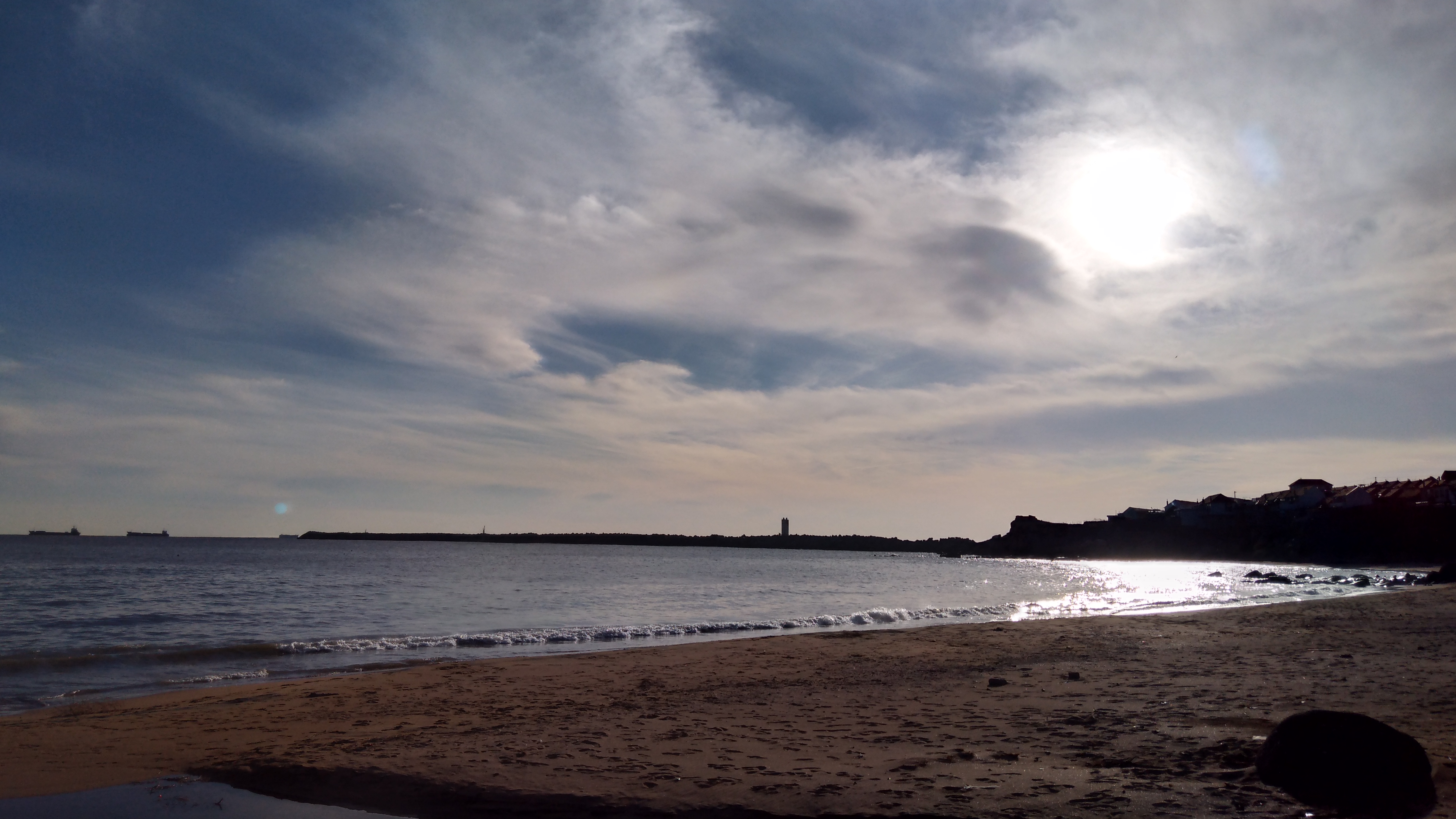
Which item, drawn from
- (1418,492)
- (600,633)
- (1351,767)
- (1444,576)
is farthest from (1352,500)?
(1351,767)

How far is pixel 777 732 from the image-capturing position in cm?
973

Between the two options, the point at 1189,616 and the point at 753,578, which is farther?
the point at 753,578

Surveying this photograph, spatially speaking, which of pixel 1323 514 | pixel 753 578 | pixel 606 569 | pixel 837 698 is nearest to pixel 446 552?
pixel 606 569

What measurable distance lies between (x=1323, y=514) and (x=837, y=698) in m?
103

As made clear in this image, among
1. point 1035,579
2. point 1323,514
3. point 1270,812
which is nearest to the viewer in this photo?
point 1270,812

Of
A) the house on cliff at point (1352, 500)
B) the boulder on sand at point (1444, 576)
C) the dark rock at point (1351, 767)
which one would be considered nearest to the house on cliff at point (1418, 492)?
the house on cliff at point (1352, 500)

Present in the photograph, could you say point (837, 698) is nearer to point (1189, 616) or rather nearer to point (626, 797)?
point (626, 797)

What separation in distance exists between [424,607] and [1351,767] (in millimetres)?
30493

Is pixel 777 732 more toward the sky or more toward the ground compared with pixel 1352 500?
more toward the ground

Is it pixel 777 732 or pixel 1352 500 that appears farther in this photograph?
pixel 1352 500

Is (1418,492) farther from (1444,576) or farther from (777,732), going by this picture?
(777,732)

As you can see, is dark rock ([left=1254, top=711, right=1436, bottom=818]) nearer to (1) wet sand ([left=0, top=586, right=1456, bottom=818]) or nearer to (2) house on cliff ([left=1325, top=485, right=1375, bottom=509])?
(1) wet sand ([left=0, top=586, right=1456, bottom=818])

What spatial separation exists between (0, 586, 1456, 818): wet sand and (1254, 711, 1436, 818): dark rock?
203mm

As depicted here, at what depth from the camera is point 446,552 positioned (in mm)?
125062
